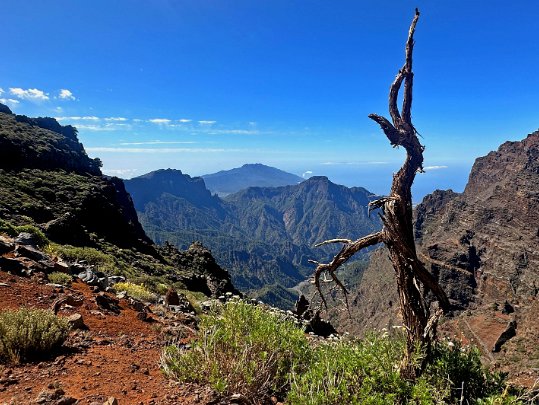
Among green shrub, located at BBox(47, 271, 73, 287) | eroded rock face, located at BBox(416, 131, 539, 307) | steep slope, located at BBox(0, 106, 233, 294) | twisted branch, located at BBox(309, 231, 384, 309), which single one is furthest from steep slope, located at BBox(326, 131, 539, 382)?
twisted branch, located at BBox(309, 231, 384, 309)

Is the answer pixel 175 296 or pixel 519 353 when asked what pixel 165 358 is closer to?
pixel 175 296

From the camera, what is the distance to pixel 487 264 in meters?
101

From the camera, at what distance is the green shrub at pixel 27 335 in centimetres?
588

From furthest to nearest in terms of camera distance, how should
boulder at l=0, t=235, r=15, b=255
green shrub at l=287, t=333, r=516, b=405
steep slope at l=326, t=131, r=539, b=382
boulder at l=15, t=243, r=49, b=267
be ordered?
steep slope at l=326, t=131, r=539, b=382
boulder at l=15, t=243, r=49, b=267
boulder at l=0, t=235, r=15, b=255
green shrub at l=287, t=333, r=516, b=405

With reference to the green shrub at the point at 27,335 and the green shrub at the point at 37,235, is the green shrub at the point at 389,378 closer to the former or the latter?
the green shrub at the point at 27,335

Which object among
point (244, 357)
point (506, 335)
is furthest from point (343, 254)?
point (506, 335)

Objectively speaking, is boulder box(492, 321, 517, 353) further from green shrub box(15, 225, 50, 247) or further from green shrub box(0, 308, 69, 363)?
green shrub box(0, 308, 69, 363)

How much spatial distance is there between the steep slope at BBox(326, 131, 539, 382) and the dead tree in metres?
50.5

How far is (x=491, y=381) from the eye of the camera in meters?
5.14

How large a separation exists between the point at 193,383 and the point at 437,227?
498 feet

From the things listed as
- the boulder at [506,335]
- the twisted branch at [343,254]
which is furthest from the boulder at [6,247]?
the boulder at [506,335]

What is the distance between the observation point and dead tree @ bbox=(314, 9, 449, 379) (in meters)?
5.04

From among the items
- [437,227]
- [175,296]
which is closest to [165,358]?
[175,296]

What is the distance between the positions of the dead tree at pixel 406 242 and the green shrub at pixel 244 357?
1.10m
